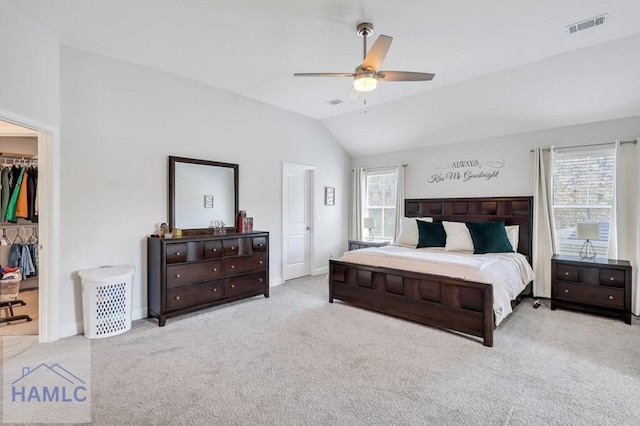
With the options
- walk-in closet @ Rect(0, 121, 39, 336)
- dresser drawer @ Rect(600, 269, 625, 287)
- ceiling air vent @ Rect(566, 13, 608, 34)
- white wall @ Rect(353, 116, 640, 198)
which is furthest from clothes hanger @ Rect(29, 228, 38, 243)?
dresser drawer @ Rect(600, 269, 625, 287)

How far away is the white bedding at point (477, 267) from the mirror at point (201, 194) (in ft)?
6.25

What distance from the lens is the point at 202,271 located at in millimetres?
3926

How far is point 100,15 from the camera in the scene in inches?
109

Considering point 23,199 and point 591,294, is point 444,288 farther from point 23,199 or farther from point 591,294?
point 23,199

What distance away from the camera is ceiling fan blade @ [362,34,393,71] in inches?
93.0

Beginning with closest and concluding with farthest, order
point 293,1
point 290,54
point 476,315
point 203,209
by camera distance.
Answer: point 293,1
point 476,315
point 290,54
point 203,209

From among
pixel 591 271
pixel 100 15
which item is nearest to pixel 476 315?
pixel 591 271

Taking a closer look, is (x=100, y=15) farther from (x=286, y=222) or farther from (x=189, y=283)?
(x=286, y=222)

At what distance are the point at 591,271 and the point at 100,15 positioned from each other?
5.79 metres

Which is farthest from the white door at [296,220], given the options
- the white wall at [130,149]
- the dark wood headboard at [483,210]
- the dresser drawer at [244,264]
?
the dark wood headboard at [483,210]

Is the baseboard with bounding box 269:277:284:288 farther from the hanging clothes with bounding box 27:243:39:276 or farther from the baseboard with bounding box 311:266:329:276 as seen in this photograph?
the hanging clothes with bounding box 27:243:39:276

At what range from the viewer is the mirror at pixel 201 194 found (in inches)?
161

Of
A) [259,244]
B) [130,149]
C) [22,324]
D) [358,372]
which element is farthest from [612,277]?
[22,324]

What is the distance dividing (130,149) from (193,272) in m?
1.61
